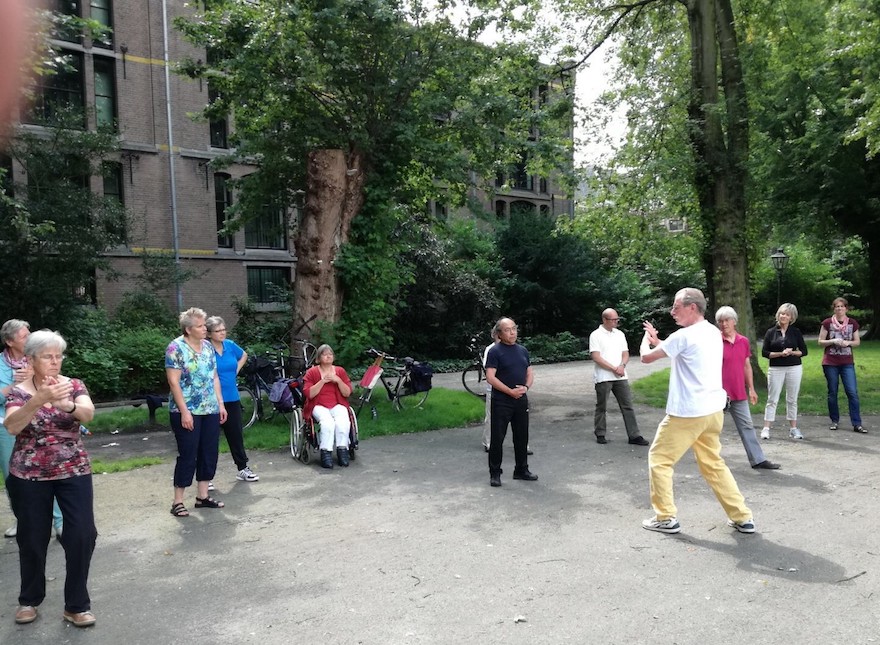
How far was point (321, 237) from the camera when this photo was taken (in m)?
12.6

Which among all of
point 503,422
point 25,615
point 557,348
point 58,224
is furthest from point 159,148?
point 25,615

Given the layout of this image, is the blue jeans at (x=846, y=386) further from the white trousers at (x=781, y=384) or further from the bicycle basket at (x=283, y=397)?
the bicycle basket at (x=283, y=397)

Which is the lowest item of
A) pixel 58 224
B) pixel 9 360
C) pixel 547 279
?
pixel 9 360

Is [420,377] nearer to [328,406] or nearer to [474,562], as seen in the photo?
[328,406]

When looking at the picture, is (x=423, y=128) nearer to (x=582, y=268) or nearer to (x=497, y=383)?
(x=497, y=383)

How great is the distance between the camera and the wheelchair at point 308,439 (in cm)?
906

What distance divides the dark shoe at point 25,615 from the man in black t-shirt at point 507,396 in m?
4.45

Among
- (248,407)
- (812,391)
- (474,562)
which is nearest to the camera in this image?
(474,562)

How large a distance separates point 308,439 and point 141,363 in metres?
9.28

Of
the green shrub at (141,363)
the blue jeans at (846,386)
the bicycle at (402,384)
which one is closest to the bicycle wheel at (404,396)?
the bicycle at (402,384)

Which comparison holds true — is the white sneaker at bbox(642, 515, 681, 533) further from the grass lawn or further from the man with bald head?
the grass lawn

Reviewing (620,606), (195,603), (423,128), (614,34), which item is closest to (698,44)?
(614,34)

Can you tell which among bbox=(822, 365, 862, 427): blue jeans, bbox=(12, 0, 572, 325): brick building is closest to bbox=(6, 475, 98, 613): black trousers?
bbox=(822, 365, 862, 427): blue jeans

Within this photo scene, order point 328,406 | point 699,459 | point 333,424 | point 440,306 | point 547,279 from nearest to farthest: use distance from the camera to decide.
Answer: point 699,459
point 333,424
point 328,406
point 440,306
point 547,279
